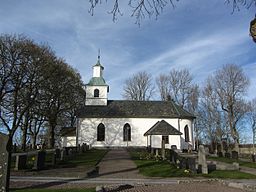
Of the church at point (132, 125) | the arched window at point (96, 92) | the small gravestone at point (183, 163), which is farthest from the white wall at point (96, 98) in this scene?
the small gravestone at point (183, 163)

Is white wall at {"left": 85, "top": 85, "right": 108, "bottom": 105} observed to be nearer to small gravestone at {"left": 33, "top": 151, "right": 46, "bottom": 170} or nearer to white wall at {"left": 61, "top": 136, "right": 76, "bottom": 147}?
white wall at {"left": 61, "top": 136, "right": 76, "bottom": 147}

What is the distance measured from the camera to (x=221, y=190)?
9.74 m

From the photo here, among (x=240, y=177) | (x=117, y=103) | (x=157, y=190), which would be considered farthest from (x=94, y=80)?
(x=157, y=190)

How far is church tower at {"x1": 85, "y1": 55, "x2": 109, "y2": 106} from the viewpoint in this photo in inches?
1876

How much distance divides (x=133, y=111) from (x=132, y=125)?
2.39 metres

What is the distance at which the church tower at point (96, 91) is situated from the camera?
156 ft

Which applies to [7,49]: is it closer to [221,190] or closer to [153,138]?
[153,138]

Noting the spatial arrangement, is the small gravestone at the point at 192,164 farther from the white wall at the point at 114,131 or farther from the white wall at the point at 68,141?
the white wall at the point at 68,141

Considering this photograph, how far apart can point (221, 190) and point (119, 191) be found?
363cm

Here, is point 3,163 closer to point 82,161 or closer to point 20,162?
point 20,162

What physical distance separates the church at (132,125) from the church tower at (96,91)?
4.41 feet

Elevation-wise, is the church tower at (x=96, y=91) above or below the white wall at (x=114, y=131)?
above

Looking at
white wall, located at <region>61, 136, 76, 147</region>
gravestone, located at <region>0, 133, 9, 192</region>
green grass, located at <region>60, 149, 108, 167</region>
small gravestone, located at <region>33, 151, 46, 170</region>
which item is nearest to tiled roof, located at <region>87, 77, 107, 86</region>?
white wall, located at <region>61, 136, 76, 147</region>

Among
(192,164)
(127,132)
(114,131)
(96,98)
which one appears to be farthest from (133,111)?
(192,164)
